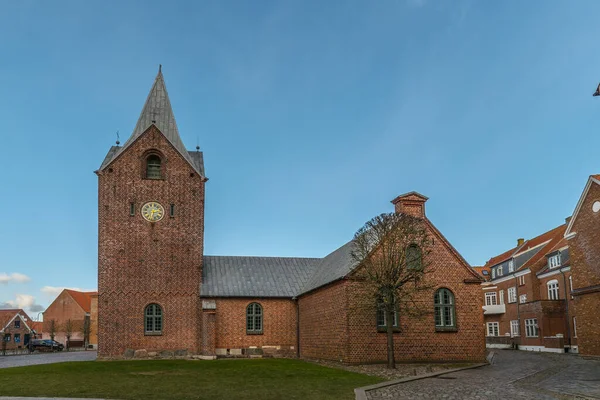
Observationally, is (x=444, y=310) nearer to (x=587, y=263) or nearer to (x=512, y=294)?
(x=587, y=263)

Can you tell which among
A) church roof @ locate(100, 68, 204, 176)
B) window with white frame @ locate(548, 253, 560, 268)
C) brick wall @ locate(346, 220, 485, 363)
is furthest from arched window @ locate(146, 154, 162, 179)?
window with white frame @ locate(548, 253, 560, 268)

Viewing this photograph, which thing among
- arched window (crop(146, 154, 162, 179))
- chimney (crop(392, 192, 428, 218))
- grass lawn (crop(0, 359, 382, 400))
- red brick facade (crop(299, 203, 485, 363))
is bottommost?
grass lawn (crop(0, 359, 382, 400))

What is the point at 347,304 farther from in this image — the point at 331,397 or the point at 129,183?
the point at 129,183

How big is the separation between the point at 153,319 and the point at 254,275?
8.05m

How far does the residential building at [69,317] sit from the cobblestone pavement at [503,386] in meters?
71.8

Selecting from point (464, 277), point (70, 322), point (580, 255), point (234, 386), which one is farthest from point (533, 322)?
point (70, 322)

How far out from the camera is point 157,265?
37094 millimetres

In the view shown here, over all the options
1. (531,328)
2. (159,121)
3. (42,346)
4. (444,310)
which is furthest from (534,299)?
(42,346)

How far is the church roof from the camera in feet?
127

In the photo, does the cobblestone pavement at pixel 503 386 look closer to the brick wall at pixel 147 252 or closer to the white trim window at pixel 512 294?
the brick wall at pixel 147 252

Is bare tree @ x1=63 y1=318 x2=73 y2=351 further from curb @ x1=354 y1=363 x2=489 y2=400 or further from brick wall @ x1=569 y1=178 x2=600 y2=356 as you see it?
curb @ x1=354 y1=363 x2=489 y2=400

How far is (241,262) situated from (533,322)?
1029 inches

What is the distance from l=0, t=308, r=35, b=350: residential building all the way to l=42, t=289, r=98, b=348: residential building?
9.39 ft

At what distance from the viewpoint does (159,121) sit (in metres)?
40.1
